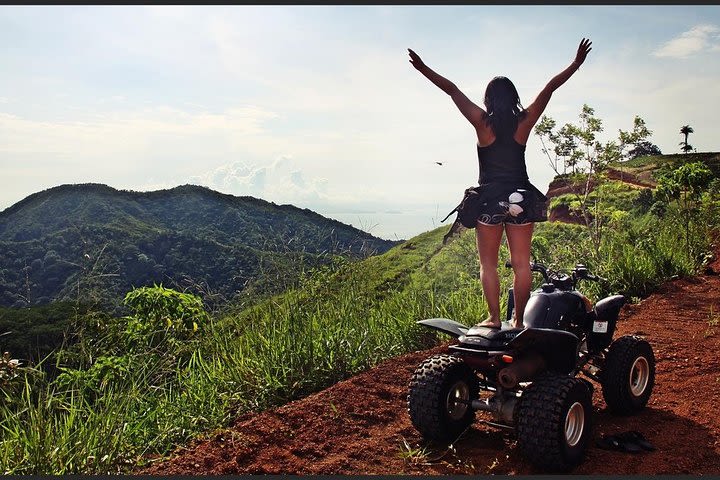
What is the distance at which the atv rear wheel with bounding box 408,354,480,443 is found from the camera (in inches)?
161

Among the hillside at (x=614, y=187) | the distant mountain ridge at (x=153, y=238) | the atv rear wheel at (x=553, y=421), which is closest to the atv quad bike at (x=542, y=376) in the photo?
the atv rear wheel at (x=553, y=421)

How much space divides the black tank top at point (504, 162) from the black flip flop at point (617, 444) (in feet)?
5.60

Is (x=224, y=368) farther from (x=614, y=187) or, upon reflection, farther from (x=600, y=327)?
(x=614, y=187)

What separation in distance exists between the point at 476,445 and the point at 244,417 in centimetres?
163

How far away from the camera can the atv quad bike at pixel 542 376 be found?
3746 mm

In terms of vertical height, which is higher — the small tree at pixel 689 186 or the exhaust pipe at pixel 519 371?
the small tree at pixel 689 186

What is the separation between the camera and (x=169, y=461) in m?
4.18

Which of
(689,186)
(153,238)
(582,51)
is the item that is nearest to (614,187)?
(689,186)

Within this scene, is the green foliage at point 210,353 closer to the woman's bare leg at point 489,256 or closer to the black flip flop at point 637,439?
the woman's bare leg at point 489,256

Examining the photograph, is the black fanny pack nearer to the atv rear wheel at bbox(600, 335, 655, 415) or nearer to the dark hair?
the dark hair

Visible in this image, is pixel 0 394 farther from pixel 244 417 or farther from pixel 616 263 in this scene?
pixel 616 263

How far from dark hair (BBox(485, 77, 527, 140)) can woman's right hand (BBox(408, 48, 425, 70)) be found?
513 millimetres

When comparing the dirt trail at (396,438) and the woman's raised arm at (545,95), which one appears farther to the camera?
the woman's raised arm at (545,95)

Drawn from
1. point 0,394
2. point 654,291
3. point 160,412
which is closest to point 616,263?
point 654,291
